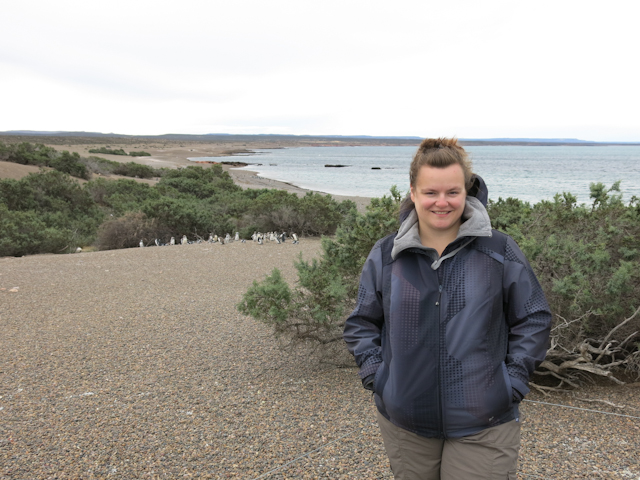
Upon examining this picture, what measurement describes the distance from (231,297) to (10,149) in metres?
28.6

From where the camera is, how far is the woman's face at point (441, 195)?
1.90 m

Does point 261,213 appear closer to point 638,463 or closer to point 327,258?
point 327,258

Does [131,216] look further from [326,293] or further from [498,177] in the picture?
[498,177]

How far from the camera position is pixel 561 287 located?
12.7 feet

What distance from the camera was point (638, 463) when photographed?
10.1 feet

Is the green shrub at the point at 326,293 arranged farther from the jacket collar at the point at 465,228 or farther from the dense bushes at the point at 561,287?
the jacket collar at the point at 465,228

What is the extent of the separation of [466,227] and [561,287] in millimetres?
2453

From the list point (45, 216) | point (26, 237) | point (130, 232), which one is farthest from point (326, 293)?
point (45, 216)

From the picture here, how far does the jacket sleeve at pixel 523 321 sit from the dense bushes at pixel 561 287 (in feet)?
7.17

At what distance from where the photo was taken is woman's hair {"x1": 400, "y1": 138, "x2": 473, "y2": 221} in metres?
1.91

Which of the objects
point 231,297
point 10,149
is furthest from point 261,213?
point 10,149

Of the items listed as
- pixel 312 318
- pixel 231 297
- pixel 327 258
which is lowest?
pixel 231 297

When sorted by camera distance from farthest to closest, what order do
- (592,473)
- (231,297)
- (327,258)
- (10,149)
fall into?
(10,149) < (231,297) < (327,258) < (592,473)

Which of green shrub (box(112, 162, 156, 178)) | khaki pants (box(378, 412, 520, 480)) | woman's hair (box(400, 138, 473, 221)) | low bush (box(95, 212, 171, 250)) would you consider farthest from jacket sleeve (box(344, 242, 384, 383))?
green shrub (box(112, 162, 156, 178))
